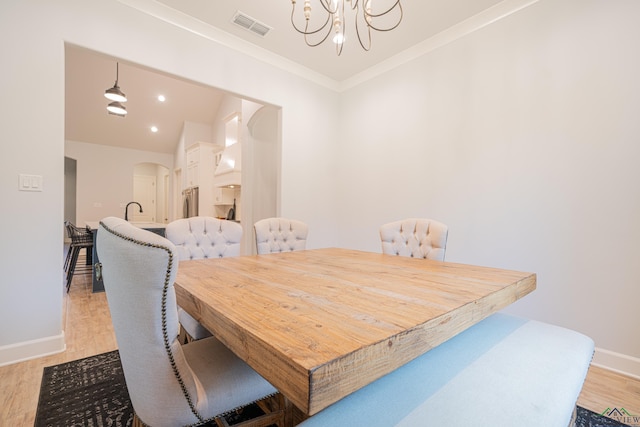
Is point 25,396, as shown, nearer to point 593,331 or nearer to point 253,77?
point 253,77

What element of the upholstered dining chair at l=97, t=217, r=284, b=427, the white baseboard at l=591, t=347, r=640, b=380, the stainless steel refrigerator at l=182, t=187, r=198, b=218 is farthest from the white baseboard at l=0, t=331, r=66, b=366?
the stainless steel refrigerator at l=182, t=187, r=198, b=218

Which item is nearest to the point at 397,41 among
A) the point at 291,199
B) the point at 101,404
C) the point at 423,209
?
the point at 423,209

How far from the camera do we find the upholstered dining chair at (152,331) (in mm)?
622

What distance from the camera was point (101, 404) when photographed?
1.45m

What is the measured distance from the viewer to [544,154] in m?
2.11

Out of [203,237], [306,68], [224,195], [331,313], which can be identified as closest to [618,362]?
[331,313]

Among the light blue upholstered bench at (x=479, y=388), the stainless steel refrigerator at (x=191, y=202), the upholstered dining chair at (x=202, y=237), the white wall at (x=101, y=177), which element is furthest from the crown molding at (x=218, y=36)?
the white wall at (x=101, y=177)

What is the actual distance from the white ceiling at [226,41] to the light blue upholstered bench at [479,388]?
2581 millimetres

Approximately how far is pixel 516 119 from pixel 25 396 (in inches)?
145

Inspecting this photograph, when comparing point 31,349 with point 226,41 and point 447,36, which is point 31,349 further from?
point 447,36

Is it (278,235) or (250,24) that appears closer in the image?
(278,235)

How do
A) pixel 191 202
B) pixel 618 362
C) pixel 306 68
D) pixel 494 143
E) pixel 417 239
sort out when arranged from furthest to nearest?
pixel 191 202, pixel 306 68, pixel 494 143, pixel 417 239, pixel 618 362

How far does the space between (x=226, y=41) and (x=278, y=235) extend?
2057 mm

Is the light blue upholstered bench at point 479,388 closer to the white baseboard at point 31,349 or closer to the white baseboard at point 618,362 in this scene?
the white baseboard at point 618,362
